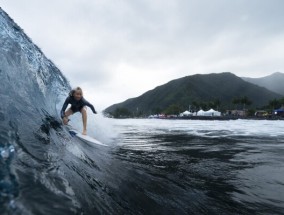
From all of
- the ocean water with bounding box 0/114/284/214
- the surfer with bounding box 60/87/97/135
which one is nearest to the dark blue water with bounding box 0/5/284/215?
the ocean water with bounding box 0/114/284/214

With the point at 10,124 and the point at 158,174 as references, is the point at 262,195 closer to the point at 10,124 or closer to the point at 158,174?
the point at 158,174

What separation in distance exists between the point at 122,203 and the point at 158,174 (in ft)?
6.92

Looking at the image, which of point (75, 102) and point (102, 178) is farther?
point (75, 102)

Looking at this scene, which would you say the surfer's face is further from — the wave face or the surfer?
the wave face

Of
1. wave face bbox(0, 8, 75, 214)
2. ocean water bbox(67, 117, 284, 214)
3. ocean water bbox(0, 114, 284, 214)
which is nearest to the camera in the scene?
wave face bbox(0, 8, 75, 214)

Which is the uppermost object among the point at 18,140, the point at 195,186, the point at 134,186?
the point at 18,140

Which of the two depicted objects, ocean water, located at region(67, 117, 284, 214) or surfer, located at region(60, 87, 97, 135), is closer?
ocean water, located at region(67, 117, 284, 214)

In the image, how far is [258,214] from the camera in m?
3.66

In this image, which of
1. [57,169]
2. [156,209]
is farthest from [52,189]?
[156,209]

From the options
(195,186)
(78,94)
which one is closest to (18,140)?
(195,186)

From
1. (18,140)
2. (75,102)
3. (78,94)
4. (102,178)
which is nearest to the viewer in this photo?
(18,140)

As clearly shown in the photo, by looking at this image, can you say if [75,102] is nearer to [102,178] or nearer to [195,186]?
[102,178]

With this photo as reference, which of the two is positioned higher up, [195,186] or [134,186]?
[134,186]

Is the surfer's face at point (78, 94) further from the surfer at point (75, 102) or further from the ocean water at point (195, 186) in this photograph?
the ocean water at point (195, 186)
